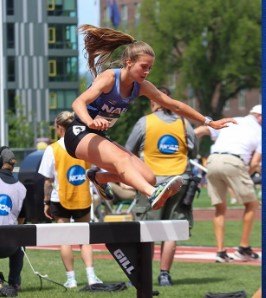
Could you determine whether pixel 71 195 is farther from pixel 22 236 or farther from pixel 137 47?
pixel 22 236

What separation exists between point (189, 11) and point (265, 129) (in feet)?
284

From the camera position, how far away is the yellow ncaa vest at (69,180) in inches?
448

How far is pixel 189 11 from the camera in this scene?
92875mm

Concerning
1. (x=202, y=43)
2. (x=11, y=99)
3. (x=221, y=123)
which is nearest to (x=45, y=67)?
(x=11, y=99)

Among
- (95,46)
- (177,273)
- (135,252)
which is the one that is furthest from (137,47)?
(177,273)

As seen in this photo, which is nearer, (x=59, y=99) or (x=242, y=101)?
(x=59, y=99)

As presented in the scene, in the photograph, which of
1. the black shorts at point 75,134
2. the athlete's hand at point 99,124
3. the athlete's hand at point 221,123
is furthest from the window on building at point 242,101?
the athlete's hand at point 99,124

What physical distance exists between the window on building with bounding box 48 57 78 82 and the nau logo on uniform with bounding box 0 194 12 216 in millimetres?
94808

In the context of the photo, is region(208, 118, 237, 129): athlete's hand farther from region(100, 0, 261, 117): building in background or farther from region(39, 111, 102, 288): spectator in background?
region(100, 0, 261, 117): building in background

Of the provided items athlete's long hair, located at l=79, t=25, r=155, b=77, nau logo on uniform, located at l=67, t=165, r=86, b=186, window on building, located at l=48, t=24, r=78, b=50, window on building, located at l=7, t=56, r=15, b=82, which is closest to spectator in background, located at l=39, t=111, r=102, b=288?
nau logo on uniform, located at l=67, t=165, r=86, b=186

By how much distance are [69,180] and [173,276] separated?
1.94 metres

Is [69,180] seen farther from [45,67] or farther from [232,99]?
[232,99]

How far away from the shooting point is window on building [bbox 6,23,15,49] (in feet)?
310

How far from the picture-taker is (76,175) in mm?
11453
